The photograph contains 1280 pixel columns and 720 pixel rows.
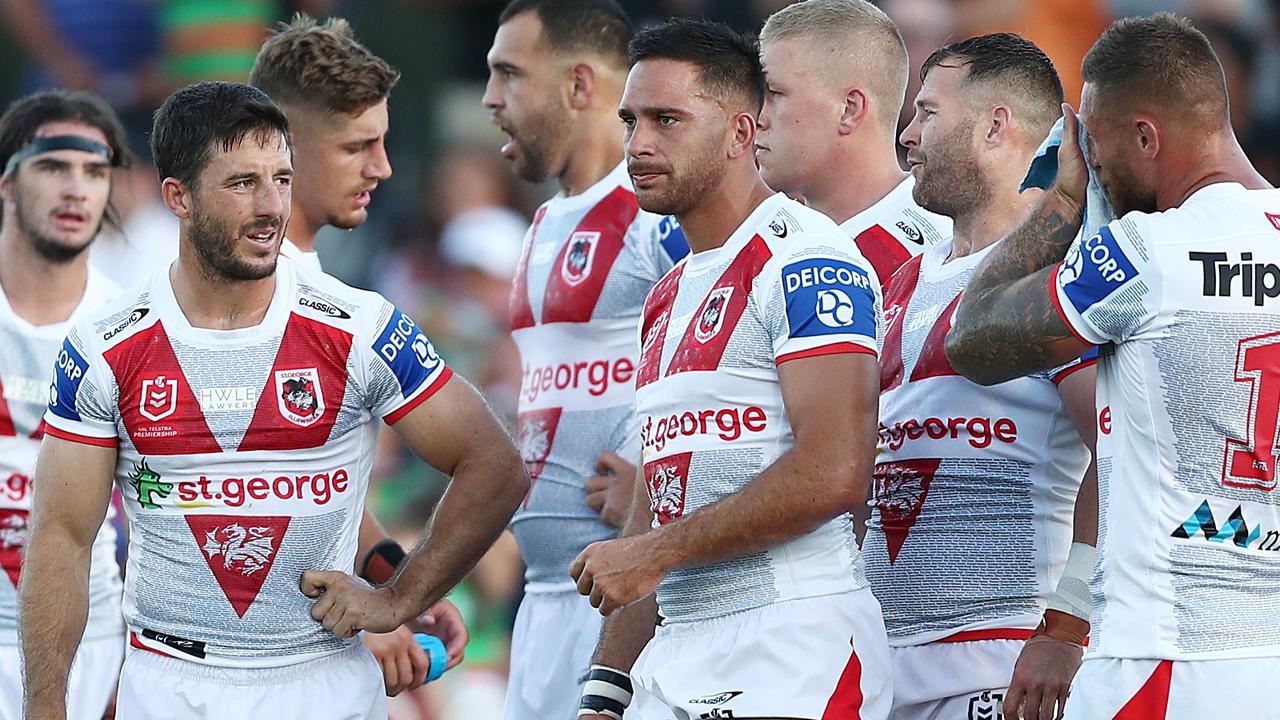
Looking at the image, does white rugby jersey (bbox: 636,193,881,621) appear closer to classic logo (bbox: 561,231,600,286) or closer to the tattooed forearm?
the tattooed forearm

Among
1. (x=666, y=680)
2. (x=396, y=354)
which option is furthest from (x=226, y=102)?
(x=666, y=680)

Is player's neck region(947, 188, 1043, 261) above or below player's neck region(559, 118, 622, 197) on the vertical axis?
below

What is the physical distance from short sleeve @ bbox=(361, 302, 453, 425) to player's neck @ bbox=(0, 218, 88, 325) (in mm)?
2328

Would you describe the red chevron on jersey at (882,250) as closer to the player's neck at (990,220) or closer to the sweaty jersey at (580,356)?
the player's neck at (990,220)

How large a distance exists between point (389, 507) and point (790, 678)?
6.04 meters

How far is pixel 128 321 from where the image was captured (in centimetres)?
459

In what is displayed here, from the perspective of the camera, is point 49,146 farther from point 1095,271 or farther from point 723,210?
point 1095,271

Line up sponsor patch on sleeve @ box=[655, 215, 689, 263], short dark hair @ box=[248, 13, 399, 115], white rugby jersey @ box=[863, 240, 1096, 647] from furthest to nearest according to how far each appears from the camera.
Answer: sponsor patch on sleeve @ box=[655, 215, 689, 263], short dark hair @ box=[248, 13, 399, 115], white rugby jersey @ box=[863, 240, 1096, 647]

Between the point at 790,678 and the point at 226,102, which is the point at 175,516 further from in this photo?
the point at 790,678

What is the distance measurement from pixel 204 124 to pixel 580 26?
7.66ft

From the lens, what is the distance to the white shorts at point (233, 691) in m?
4.50

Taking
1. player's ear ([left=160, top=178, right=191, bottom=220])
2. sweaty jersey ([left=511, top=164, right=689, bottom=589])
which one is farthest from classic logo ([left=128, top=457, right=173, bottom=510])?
sweaty jersey ([left=511, top=164, right=689, bottom=589])

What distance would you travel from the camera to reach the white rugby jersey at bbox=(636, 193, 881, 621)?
13.8ft

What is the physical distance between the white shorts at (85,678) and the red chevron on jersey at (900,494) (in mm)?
3122
